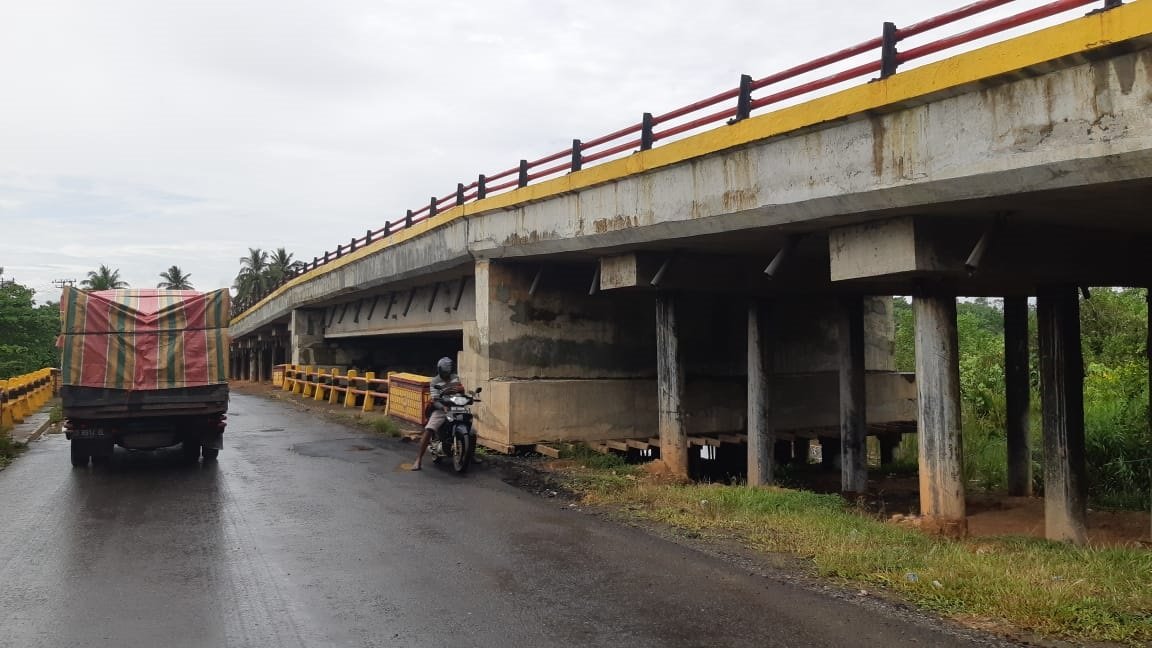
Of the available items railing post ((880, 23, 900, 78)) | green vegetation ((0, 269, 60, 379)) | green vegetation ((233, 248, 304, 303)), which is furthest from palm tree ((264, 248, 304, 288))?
railing post ((880, 23, 900, 78))

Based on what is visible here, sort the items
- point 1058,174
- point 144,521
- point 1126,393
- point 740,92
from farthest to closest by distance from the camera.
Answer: point 1126,393 < point 740,92 < point 144,521 < point 1058,174

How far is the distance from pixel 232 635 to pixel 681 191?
25.4ft

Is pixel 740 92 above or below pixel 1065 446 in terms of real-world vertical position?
above

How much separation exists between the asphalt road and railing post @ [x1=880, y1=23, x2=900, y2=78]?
5.08 metres

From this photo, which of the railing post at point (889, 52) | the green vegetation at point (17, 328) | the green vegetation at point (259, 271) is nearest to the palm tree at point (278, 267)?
the green vegetation at point (259, 271)

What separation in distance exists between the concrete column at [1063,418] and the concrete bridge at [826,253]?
0.03m

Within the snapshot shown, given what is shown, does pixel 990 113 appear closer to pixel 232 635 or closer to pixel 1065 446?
pixel 1065 446

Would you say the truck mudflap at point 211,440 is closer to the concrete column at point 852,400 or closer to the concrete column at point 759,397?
the concrete column at point 759,397

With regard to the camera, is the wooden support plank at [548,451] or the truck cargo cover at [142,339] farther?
the wooden support plank at [548,451]

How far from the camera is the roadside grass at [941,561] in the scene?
203 inches

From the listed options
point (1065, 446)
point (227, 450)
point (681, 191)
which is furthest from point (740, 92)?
point (227, 450)

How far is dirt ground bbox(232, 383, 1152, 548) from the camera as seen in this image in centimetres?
1073

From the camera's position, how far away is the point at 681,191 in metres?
10.8

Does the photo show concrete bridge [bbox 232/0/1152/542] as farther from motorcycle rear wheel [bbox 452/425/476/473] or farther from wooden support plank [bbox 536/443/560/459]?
motorcycle rear wheel [bbox 452/425/476/473]
